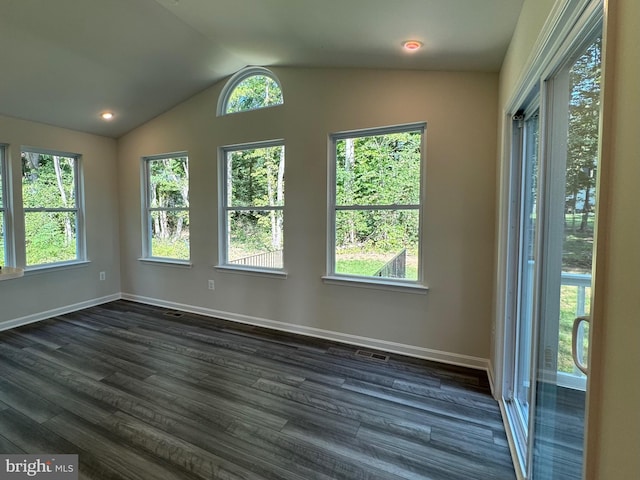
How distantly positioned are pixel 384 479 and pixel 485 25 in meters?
2.71

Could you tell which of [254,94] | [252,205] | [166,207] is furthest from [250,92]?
[166,207]

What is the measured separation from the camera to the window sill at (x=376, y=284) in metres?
3.02

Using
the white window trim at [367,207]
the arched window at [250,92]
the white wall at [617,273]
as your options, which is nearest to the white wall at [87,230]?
the arched window at [250,92]

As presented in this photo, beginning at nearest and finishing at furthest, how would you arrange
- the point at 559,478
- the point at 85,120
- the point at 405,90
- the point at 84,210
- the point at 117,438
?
1. the point at 559,478
2. the point at 117,438
3. the point at 405,90
4. the point at 85,120
5. the point at 84,210

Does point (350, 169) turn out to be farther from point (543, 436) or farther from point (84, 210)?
point (84, 210)

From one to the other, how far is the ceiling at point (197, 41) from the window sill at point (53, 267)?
179 cm

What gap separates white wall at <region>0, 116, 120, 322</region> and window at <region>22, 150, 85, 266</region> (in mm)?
114

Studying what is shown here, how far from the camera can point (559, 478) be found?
124cm

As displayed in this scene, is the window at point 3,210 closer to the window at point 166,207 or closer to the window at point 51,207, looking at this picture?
the window at point 51,207

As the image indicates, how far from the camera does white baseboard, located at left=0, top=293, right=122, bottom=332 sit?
3793 millimetres

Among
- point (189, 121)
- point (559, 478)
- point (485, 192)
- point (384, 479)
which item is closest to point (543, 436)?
point (559, 478)

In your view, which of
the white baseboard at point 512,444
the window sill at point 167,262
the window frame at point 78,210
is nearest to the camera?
the white baseboard at point 512,444

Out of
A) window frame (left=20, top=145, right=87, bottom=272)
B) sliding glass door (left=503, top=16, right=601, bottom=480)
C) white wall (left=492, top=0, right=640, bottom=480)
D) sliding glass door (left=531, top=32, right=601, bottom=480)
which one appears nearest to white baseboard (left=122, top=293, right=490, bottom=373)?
sliding glass door (left=503, top=16, right=601, bottom=480)

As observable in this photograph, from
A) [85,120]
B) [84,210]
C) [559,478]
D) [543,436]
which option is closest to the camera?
[559,478]
